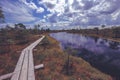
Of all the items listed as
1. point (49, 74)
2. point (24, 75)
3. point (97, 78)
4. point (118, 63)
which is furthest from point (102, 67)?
point (24, 75)

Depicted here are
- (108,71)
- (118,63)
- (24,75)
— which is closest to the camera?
(24,75)

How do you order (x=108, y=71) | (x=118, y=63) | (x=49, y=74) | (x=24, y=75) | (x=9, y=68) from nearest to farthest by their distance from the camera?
(x=24, y=75), (x=49, y=74), (x=9, y=68), (x=108, y=71), (x=118, y=63)

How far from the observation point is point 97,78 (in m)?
31.2

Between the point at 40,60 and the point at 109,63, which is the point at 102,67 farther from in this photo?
the point at 40,60

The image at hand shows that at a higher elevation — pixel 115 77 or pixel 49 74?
pixel 49 74

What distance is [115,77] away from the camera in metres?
34.9

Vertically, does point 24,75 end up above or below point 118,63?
above

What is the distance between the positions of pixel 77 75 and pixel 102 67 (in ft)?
43.3

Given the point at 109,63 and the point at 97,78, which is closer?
the point at 97,78

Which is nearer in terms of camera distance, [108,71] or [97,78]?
[97,78]

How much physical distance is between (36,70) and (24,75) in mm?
4745

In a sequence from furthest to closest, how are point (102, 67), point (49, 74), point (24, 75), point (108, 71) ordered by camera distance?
point (102, 67) → point (108, 71) → point (49, 74) → point (24, 75)

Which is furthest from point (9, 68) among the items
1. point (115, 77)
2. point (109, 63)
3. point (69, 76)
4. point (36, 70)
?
point (109, 63)

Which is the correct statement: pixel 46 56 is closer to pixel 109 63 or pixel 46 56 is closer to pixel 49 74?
pixel 49 74
